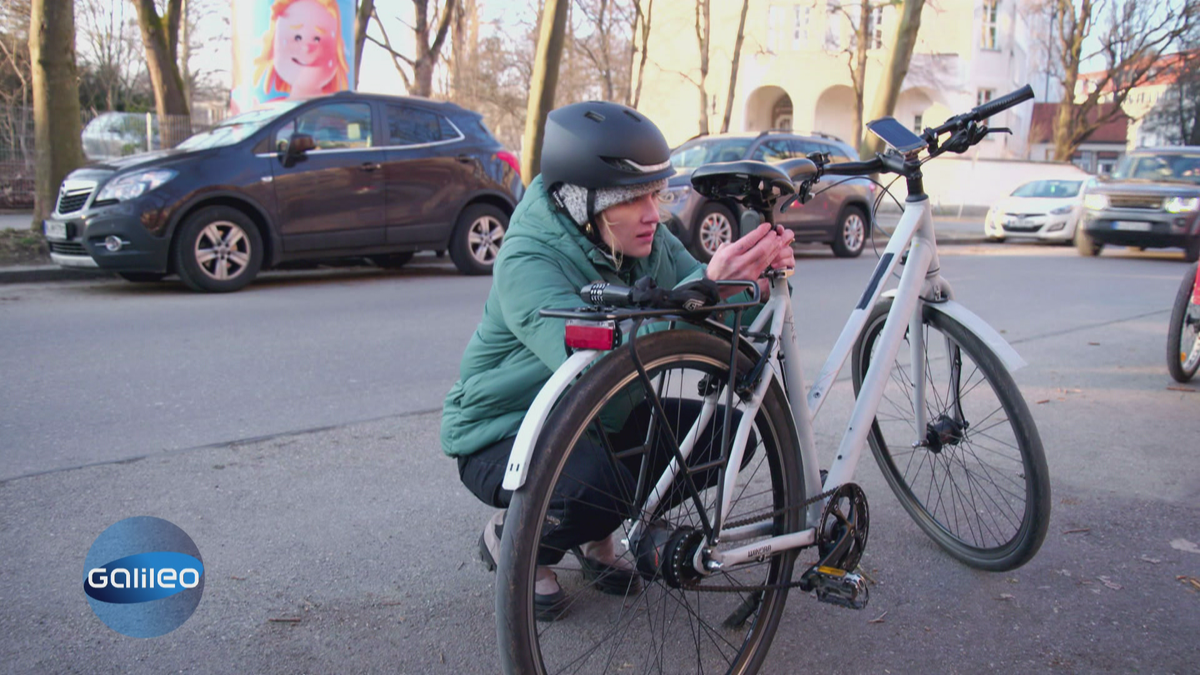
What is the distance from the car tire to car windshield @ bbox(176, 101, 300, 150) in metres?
2.11

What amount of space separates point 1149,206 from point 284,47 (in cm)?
1358

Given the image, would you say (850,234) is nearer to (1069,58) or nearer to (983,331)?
(983,331)

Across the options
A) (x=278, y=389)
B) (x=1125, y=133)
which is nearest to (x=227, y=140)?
(x=278, y=389)

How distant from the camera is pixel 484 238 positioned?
1102 cm

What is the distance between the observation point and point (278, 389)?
5.36 m

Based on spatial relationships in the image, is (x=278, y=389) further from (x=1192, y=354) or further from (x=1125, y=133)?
(x=1125, y=133)

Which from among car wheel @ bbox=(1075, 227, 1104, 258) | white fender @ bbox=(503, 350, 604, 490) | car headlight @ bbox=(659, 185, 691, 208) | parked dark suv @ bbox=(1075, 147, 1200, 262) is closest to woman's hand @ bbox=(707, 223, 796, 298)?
white fender @ bbox=(503, 350, 604, 490)

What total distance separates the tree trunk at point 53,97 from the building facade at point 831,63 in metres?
30.6

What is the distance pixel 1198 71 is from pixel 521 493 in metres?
53.9

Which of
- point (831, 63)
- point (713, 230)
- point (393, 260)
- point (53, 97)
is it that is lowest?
point (393, 260)

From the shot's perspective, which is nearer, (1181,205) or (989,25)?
(1181,205)

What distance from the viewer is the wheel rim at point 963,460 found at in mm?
3062

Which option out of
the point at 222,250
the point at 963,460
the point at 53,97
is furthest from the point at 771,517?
the point at 53,97

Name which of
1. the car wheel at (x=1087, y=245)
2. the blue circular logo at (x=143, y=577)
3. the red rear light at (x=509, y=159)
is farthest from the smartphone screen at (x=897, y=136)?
the car wheel at (x=1087, y=245)
